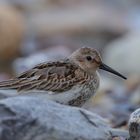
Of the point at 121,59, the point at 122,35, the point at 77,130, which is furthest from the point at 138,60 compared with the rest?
the point at 77,130

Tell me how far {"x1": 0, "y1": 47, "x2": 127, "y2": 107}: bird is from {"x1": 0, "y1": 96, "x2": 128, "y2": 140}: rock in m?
0.96

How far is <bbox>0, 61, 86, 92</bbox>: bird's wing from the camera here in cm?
827

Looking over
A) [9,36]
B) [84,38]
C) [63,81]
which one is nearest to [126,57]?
[9,36]

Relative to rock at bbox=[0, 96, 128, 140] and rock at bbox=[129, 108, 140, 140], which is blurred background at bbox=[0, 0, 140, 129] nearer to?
rock at bbox=[129, 108, 140, 140]

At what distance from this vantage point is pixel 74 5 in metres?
Result: 27.8

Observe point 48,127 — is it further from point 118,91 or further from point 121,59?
point 121,59

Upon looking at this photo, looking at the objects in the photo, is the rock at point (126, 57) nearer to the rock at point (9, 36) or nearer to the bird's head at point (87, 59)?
the rock at point (9, 36)

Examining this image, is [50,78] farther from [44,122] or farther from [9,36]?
[9,36]

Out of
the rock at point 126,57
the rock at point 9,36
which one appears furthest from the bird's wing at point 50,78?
the rock at point 9,36

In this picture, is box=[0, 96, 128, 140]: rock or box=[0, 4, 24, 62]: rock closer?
box=[0, 96, 128, 140]: rock

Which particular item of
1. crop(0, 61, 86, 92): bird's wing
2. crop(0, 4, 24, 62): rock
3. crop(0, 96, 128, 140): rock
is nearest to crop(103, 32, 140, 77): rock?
crop(0, 4, 24, 62): rock

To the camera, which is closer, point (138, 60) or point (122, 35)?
point (138, 60)

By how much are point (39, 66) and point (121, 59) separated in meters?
9.39

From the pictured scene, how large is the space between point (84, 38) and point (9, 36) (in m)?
3.94
